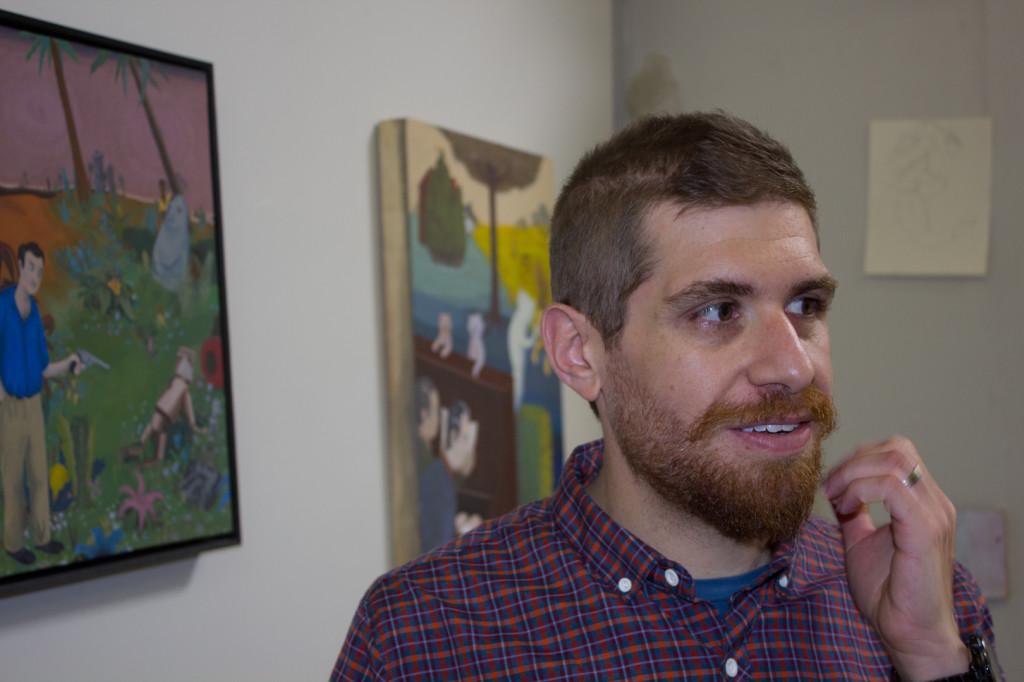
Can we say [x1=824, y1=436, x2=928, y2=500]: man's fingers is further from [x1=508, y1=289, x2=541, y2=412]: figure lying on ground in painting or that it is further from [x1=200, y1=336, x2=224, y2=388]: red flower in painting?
[x1=508, y1=289, x2=541, y2=412]: figure lying on ground in painting

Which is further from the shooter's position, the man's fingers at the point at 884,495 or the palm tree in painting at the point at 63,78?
the palm tree in painting at the point at 63,78

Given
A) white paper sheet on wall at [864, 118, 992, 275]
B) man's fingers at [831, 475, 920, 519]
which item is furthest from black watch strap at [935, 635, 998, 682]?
white paper sheet on wall at [864, 118, 992, 275]

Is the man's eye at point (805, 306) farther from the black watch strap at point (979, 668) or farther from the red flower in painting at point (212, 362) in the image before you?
the red flower in painting at point (212, 362)

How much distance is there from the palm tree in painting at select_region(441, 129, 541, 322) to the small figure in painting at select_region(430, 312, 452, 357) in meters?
0.17

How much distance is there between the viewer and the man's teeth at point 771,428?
1226 mm

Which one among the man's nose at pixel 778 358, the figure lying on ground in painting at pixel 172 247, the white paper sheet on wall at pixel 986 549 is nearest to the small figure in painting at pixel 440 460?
the figure lying on ground in painting at pixel 172 247

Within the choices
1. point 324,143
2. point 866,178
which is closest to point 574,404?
point 866,178

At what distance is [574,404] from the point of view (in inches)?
114

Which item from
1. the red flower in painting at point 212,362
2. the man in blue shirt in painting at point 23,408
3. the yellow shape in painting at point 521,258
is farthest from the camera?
the yellow shape in painting at point 521,258

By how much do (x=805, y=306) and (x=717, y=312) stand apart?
0.40 feet

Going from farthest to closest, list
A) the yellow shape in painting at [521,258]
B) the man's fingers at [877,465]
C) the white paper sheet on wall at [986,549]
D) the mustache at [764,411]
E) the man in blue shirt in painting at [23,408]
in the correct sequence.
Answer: the white paper sheet on wall at [986,549]
the yellow shape in painting at [521,258]
the man in blue shirt in painting at [23,408]
the man's fingers at [877,465]
the mustache at [764,411]

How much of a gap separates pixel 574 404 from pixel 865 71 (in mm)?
1134

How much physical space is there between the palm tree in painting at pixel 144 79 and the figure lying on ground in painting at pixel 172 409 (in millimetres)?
257

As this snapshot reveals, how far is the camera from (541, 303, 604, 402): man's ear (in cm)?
138
